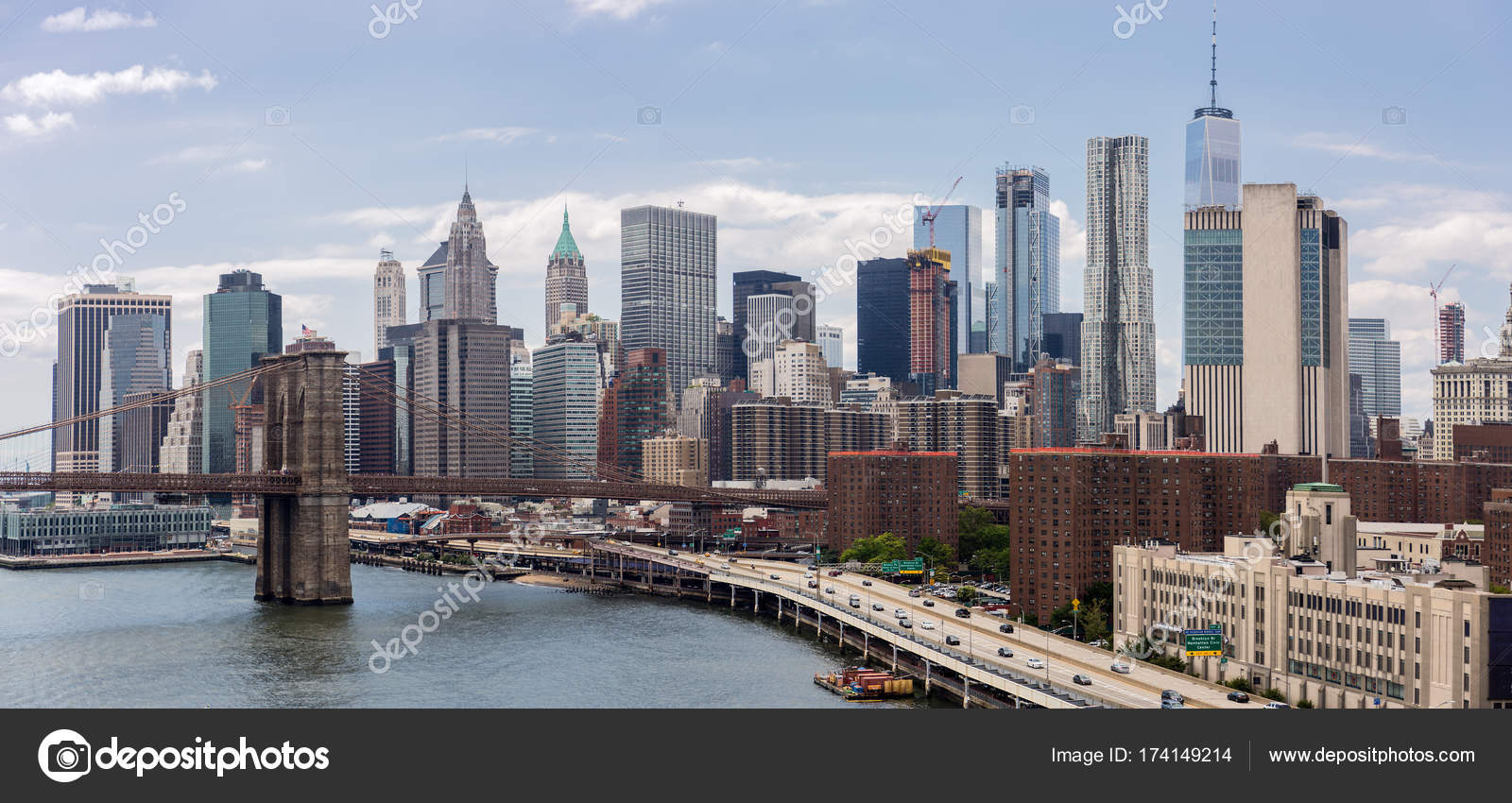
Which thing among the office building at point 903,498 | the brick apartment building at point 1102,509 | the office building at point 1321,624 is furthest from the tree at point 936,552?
the office building at point 1321,624

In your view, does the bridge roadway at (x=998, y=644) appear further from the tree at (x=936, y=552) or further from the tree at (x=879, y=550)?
the tree at (x=936, y=552)

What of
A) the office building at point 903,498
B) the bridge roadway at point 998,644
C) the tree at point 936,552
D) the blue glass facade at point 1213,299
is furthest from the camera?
the blue glass facade at point 1213,299

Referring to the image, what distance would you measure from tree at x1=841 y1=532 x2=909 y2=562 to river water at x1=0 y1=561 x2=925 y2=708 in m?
17.0

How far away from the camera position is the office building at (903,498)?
371 ft

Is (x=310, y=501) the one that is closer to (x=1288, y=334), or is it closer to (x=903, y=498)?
(x=903, y=498)

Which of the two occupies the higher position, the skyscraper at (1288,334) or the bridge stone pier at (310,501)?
the skyscraper at (1288,334)

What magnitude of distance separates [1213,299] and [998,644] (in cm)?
11239

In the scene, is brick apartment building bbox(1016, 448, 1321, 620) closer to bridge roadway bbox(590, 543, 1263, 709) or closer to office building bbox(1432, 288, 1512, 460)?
bridge roadway bbox(590, 543, 1263, 709)

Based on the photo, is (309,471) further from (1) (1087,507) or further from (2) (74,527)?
(2) (74,527)

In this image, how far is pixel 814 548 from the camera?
126812mm

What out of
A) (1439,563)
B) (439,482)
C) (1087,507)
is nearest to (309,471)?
(439,482)

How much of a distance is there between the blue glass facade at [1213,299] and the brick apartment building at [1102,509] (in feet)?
279
